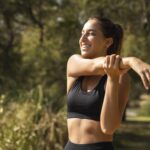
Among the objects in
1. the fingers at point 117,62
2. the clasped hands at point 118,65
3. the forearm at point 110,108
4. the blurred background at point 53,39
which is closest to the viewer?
the clasped hands at point 118,65

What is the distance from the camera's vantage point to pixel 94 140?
284 cm

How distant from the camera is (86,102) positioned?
9.39 ft

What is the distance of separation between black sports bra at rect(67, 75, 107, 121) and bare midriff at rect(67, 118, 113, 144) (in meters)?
0.03

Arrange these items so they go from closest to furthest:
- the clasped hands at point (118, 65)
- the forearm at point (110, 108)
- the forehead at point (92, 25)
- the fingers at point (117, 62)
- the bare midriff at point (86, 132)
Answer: the clasped hands at point (118, 65) → the fingers at point (117, 62) → the forearm at point (110, 108) → the bare midriff at point (86, 132) → the forehead at point (92, 25)

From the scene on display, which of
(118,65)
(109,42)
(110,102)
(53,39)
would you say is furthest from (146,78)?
(53,39)

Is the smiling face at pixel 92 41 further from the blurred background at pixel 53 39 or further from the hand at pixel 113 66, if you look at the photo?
the blurred background at pixel 53 39

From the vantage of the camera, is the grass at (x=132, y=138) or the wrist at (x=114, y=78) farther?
the grass at (x=132, y=138)

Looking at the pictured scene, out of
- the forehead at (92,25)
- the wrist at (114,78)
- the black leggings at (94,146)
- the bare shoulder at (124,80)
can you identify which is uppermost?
the forehead at (92,25)

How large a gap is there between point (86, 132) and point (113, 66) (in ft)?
1.51

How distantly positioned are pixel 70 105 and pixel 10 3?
21.6 m

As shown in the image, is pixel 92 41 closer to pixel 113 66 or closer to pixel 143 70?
pixel 113 66

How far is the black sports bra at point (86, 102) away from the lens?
2.84 meters

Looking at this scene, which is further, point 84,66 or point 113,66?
point 84,66

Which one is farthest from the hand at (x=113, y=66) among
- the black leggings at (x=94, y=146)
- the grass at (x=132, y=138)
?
the grass at (x=132, y=138)
